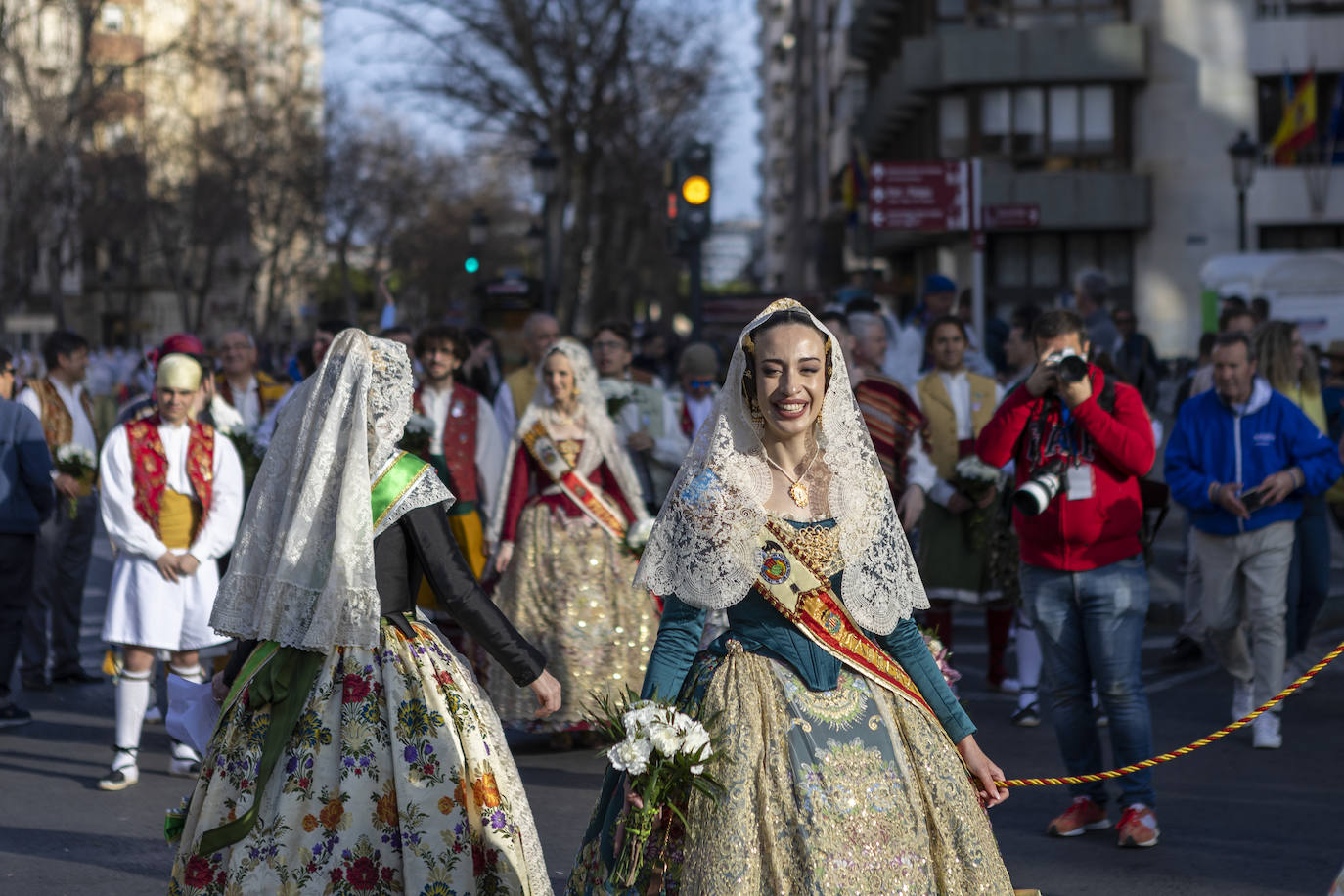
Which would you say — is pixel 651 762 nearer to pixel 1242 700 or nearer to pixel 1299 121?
pixel 1242 700

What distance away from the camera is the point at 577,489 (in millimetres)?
9000

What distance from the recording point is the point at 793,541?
13.8 ft

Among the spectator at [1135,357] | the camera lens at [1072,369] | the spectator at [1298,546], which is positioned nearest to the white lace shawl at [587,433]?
the camera lens at [1072,369]

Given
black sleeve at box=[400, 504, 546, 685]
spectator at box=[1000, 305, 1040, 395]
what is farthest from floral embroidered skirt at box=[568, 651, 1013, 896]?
spectator at box=[1000, 305, 1040, 395]

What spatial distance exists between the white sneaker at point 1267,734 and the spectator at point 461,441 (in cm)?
414

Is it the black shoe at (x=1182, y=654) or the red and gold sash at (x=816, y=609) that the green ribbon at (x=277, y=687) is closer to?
the red and gold sash at (x=816, y=609)

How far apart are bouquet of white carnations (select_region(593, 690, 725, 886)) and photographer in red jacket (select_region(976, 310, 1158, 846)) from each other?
2.78 m

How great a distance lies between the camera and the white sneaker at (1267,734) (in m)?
8.27

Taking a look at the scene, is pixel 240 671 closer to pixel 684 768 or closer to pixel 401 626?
pixel 401 626

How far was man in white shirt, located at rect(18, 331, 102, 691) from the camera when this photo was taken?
10.5 metres

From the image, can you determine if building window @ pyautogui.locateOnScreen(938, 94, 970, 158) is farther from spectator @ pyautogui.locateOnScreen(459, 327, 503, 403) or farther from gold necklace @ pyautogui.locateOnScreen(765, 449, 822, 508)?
gold necklace @ pyautogui.locateOnScreen(765, 449, 822, 508)

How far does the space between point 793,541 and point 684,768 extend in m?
0.65

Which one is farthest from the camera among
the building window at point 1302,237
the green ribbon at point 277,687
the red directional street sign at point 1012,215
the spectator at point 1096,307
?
the building window at point 1302,237

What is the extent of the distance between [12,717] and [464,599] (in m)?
5.41
